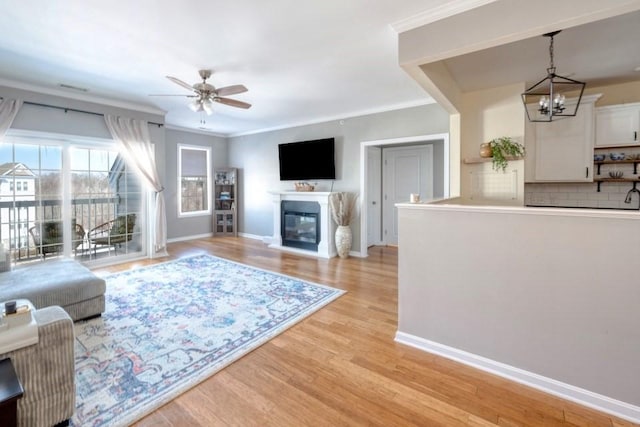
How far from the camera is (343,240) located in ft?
17.5

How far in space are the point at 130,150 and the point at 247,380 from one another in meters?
4.58

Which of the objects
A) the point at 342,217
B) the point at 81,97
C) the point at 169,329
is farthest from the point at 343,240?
the point at 81,97

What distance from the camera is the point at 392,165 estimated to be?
6.51m

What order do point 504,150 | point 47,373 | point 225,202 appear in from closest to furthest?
point 47,373, point 504,150, point 225,202

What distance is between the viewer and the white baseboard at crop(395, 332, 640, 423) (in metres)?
1.70

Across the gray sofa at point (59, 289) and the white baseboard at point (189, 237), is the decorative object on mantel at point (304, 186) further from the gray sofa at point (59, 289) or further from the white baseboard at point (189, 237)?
the gray sofa at point (59, 289)

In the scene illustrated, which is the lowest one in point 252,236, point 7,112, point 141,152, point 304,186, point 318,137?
point 252,236

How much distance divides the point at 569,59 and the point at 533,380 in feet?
10.5

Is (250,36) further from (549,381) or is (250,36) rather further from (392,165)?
(392,165)

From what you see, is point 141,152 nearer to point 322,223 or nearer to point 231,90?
point 231,90

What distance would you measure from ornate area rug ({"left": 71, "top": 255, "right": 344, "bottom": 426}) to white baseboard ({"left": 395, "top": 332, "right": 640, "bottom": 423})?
121cm

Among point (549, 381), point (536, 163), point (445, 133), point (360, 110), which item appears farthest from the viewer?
point (360, 110)

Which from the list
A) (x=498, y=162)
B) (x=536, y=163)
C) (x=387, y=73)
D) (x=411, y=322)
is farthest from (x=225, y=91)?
(x=536, y=163)

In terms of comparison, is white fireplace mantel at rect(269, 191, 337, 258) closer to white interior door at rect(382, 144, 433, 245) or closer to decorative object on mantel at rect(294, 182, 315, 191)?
decorative object on mantel at rect(294, 182, 315, 191)
